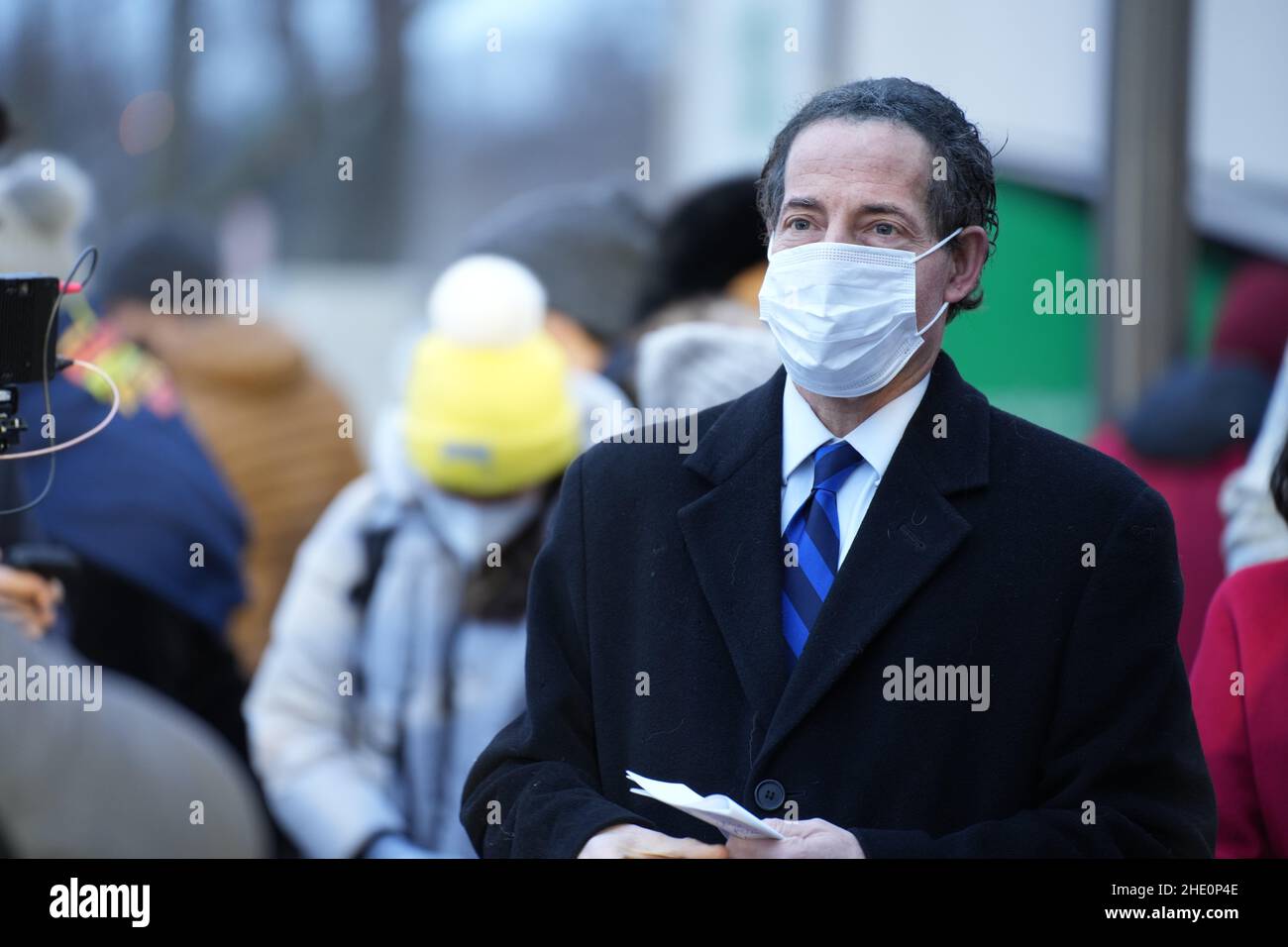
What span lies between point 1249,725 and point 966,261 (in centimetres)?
84

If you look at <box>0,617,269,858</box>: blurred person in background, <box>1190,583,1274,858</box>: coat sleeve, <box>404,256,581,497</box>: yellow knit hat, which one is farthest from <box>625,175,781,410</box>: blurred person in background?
<box>0,617,269,858</box>: blurred person in background

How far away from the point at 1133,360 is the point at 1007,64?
4.81ft

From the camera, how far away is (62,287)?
9.03 ft

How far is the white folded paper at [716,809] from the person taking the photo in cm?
209

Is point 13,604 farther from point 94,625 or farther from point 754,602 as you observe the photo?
point 754,602

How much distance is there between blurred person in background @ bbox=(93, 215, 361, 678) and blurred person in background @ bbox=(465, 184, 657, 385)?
0.88 meters

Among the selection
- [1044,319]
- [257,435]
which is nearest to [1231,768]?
[257,435]

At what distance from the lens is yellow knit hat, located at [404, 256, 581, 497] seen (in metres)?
3.58

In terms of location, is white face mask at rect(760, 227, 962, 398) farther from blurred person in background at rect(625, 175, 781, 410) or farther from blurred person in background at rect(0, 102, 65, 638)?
blurred person in background at rect(0, 102, 65, 638)

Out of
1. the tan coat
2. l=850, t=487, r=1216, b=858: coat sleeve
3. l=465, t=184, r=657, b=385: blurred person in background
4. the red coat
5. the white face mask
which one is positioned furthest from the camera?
the tan coat

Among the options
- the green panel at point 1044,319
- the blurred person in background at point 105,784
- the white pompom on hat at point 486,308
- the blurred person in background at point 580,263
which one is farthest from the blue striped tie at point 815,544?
the green panel at point 1044,319

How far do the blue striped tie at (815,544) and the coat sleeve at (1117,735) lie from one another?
11.6 inches
